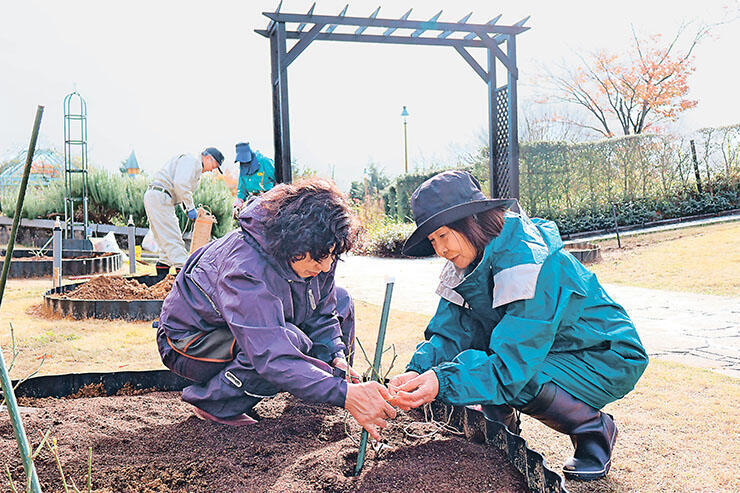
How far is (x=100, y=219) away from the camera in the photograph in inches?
505

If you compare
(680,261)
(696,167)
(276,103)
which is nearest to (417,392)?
(276,103)

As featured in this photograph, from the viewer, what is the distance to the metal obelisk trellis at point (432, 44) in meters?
5.59

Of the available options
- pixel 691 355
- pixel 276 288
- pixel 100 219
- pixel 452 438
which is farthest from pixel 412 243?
pixel 100 219

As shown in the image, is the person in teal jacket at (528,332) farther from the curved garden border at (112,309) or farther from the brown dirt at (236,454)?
the curved garden border at (112,309)

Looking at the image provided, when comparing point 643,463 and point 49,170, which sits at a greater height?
point 49,170

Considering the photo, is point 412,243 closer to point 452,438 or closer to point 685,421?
A: point 452,438

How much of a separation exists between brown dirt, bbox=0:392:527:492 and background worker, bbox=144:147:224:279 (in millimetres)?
4357

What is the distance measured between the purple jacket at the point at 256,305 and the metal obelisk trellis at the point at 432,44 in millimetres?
3401

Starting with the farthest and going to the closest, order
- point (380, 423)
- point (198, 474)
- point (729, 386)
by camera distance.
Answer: point (729, 386) → point (198, 474) → point (380, 423)

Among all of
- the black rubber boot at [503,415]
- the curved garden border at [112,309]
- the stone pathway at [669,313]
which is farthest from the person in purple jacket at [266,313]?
the curved garden border at [112,309]

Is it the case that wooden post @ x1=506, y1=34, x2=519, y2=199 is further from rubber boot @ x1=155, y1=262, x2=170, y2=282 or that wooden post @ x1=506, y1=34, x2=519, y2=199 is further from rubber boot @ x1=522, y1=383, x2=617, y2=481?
rubber boot @ x1=522, y1=383, x2=617, y2=481

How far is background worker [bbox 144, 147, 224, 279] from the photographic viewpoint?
659 cm

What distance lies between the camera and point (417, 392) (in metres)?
1.76

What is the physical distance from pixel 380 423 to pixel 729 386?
1.98 m
